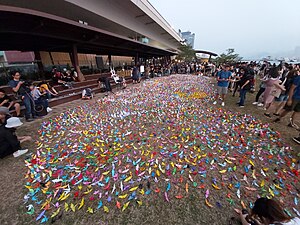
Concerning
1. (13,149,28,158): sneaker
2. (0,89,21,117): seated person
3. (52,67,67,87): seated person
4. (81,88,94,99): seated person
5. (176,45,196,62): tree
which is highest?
(176,45,196,62): tree

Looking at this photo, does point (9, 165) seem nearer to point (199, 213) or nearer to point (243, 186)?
point (199, 213)

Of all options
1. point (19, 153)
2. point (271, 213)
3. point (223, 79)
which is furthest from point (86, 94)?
point (271, 213)

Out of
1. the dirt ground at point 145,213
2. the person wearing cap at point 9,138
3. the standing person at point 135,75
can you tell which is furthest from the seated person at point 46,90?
the standing person at point 135,75

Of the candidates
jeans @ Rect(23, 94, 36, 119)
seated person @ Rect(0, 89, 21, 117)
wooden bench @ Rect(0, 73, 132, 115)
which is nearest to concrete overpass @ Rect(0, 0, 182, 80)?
wooden bench @ Rect(0, 73, 132, 115)

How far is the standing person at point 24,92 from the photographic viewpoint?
4629mm

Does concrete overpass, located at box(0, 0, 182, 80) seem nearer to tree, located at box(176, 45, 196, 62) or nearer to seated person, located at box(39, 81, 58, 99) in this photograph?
seated person, located at box(39, 81, 58, 99)

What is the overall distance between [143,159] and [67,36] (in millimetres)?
8337

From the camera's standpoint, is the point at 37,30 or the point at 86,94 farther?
the point at 86,94

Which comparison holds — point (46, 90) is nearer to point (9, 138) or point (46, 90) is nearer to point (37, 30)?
point (37, 30)

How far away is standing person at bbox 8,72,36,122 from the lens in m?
4.63

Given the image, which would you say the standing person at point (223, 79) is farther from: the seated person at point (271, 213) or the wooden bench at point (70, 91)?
the wooden bench at point (70, 91)

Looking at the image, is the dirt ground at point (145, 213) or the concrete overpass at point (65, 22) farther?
the concrete overpass at point (65, 22)

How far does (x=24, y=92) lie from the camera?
4805 mm

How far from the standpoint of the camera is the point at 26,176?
2.64 m
